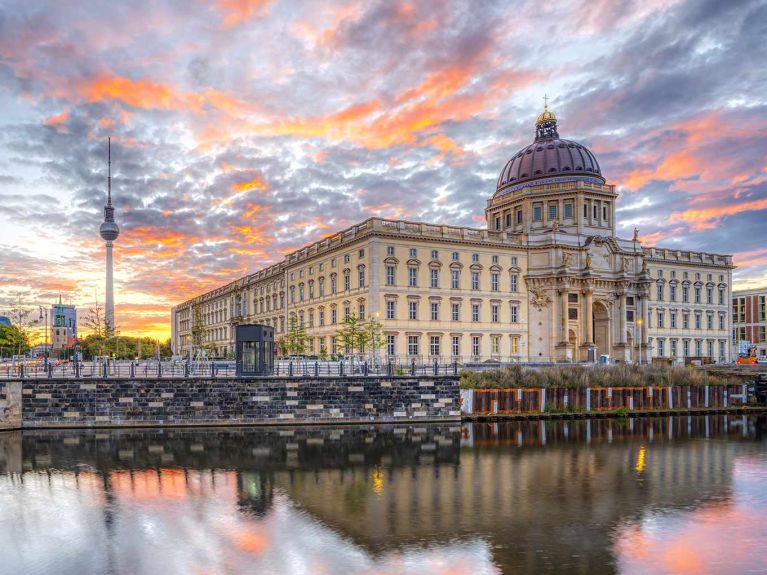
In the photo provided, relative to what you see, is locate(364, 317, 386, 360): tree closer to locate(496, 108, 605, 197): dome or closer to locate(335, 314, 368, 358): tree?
locate(335, 314, 368, 358): tree

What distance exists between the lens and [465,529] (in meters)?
18.0

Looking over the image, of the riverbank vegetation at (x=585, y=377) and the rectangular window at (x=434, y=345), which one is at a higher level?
the rectangular window at (x=434, y=345)

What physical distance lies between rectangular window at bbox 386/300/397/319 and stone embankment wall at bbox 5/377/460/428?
2759 centimetres

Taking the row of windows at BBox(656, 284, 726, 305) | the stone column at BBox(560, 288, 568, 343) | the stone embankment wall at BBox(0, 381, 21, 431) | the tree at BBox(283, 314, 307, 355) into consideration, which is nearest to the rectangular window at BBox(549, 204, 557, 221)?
the stone column at BBox(560, 288, 568, 343)

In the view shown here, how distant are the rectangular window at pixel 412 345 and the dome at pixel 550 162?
34614mm

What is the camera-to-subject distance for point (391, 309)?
71.4m

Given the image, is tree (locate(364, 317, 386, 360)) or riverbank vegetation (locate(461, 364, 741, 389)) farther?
tree (locate(364, 317, 386, 360))

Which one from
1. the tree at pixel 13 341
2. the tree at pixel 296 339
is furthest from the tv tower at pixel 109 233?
→ the tree at pixel 296 339

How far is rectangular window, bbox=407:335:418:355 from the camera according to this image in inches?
2840

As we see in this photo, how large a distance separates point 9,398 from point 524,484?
29.8 m

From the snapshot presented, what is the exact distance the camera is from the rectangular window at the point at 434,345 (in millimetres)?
73312

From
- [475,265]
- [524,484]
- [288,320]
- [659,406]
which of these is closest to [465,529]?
[524,484]

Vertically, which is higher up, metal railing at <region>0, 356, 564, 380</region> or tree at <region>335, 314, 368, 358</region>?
tree at <region>335, 314, 368, 358</region>

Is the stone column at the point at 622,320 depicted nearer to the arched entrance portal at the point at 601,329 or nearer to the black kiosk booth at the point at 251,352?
the arched entrance portal at the point at 601,329
